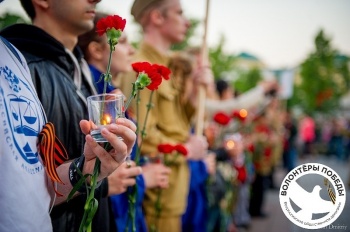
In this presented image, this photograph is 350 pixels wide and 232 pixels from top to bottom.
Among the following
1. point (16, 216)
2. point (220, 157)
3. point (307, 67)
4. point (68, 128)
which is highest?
point (307, 67)

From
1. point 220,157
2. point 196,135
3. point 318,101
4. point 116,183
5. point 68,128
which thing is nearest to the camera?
point 68,128

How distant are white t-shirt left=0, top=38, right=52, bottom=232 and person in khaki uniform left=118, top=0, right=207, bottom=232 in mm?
1384

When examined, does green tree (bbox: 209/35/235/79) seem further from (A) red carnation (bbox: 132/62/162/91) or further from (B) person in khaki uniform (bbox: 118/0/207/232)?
(A) red carnation (bbox: 132/62/162/91)

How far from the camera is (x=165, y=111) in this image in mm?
2809

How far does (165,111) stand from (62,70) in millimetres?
1303

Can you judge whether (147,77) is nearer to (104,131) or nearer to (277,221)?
(104,131)

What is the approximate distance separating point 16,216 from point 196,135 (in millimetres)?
1978

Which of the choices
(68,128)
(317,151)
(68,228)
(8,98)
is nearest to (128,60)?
(68,128)

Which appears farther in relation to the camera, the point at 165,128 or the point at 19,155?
the point at 165,128

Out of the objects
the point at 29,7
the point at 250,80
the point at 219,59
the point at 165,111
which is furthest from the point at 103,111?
the point at 250,80

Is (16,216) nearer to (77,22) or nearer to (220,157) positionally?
(77,22)

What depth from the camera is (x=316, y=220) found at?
172cm

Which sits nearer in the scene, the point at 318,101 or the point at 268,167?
the point at 268,167

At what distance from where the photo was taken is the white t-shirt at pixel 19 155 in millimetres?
1006
